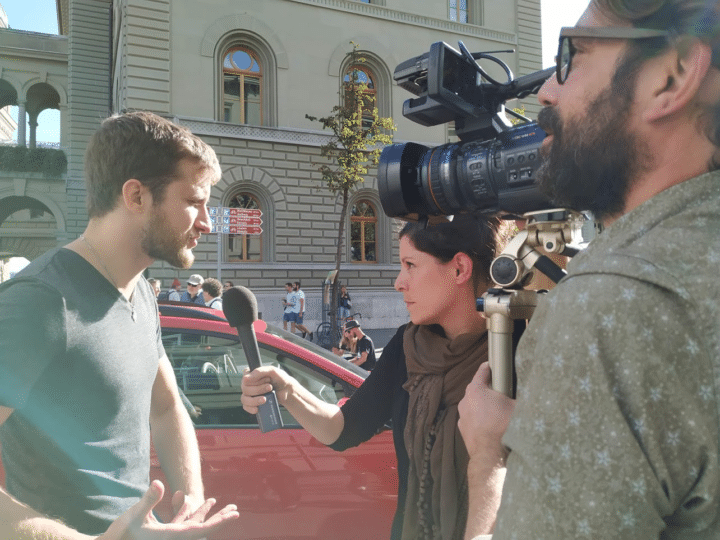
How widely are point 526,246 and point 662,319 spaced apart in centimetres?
52

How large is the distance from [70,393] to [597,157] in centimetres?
130

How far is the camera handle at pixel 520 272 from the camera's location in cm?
104

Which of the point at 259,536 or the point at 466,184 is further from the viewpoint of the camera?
the point at 259,536

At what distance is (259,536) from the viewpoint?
271cm

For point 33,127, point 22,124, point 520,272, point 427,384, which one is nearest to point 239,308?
point 427,384

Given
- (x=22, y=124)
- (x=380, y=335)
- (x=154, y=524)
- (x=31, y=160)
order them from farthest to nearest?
(x=22, y=124)
(x=31, y=160)
(x=380, y=335)
(x=154, y=524)

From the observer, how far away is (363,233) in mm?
17812

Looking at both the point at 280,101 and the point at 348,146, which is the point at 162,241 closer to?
the point at 348,146

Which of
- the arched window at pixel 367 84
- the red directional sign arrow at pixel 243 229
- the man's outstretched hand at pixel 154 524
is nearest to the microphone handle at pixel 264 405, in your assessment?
the man's outstretched hand at pixel 154 524

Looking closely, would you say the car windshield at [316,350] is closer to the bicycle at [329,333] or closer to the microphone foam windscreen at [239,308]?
the microphone foam windscreen at [239,308]

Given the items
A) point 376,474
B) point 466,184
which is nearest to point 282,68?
point 376,474

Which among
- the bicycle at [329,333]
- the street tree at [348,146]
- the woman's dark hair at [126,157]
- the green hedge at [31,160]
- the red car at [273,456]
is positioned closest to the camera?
the woman's dark hair at [126,157]

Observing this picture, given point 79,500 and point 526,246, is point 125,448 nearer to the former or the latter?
point 79,500

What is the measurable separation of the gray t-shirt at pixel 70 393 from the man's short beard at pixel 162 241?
18 centimetres
